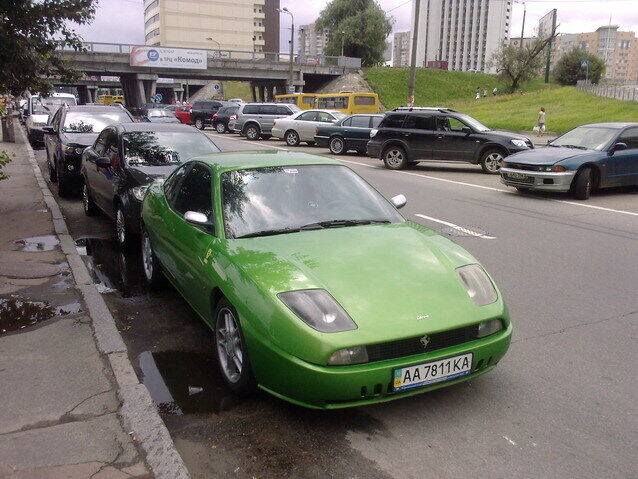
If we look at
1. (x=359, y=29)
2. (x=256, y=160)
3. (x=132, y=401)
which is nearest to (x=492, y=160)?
(x=256, y=160)

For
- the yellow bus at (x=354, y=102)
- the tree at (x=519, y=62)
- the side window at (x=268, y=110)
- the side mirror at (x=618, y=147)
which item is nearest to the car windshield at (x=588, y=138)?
the side mirror at (x=618, y=147)

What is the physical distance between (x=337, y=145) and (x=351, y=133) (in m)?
0.78

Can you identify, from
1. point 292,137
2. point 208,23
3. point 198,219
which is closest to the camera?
point 198,219

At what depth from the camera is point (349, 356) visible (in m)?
3.11

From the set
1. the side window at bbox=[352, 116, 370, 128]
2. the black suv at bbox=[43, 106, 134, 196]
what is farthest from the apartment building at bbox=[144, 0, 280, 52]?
the black suv at bbox=[43, 106, 134, 196]

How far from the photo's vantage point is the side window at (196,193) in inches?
177

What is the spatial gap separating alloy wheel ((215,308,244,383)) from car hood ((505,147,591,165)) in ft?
32.0

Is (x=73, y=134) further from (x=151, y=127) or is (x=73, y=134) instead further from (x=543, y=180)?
(x=543, y=180)

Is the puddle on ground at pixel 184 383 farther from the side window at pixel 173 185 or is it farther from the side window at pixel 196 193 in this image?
the side window at pixel 173 185

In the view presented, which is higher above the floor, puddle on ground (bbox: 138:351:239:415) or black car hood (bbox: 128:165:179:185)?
black car hood (bbox: 128:165:179:185)

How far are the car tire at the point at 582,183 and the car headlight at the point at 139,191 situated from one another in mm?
8807

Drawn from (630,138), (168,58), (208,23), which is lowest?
(630,138)

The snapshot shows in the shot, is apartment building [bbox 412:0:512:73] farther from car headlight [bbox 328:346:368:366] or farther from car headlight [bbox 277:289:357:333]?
car headlight [bbox 328:346:368:366]

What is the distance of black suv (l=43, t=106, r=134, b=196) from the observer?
36.6ft
